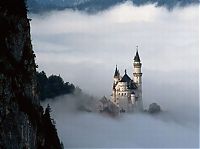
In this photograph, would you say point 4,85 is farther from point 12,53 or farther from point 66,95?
point 66,95

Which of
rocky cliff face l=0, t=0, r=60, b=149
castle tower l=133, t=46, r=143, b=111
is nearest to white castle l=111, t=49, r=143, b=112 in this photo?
castle tower l=133, t=46, r=143, b=111

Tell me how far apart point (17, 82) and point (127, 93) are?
124463 mm

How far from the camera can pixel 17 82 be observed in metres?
28.9

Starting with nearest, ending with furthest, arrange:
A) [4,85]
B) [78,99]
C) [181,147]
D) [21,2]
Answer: [4,85] → [21,2] → [181,147] → [78,99]

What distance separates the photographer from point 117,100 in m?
155

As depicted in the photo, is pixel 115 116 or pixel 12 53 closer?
pixel 12 53

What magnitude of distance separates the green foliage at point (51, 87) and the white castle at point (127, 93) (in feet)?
47.1

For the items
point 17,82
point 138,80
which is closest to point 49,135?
point 17,82

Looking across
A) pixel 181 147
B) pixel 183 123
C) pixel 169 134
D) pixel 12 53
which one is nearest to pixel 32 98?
pixel 12 53

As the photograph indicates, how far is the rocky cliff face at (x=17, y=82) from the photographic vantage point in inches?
1065

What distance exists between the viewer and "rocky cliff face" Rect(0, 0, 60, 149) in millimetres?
27047

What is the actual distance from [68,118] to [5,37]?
359 ft

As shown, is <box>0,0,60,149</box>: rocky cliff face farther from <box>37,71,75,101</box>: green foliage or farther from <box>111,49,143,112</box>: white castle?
<box>111,49,143,112</box>: white castle

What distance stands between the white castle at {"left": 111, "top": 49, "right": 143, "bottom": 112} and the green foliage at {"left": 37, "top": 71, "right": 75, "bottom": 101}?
566 inches
